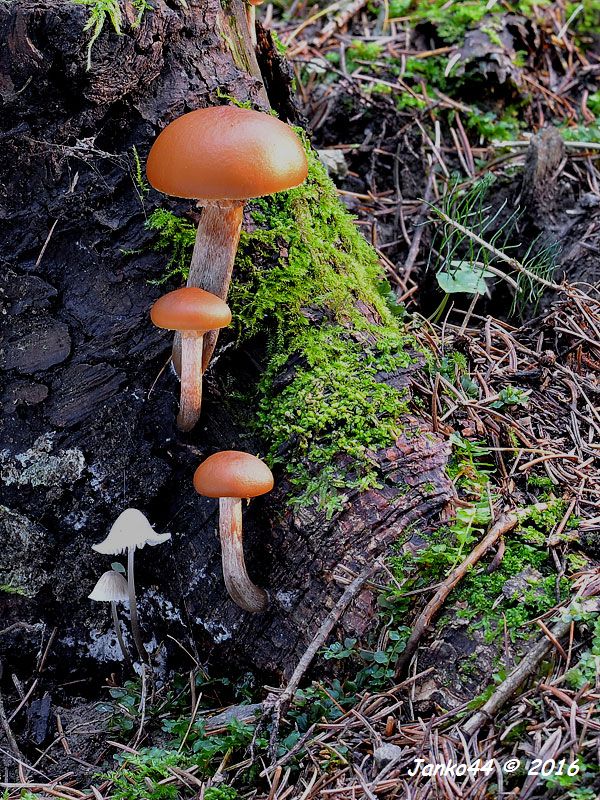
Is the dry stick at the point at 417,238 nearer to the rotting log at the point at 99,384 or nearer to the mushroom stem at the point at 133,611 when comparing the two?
the rotting log at the point at 99,384

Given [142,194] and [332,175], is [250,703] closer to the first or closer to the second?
[142,194]

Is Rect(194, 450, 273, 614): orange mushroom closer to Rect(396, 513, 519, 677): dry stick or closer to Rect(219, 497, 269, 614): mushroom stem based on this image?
Rect(219, 497, 269, 614): mushroom stem

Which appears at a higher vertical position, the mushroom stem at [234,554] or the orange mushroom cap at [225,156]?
the orange mushroom cap at [225,156]

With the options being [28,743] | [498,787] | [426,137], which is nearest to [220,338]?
[28,743]

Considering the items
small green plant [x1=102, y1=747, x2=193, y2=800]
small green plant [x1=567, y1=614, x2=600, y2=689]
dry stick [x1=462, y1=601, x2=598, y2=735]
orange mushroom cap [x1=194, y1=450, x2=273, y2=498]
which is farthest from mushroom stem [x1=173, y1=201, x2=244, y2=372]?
small green plant [x1=567, y1=614, x2=600, y2=689]

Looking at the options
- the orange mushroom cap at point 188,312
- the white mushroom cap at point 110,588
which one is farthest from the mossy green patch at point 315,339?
the white mushroom cap at point 110,588
